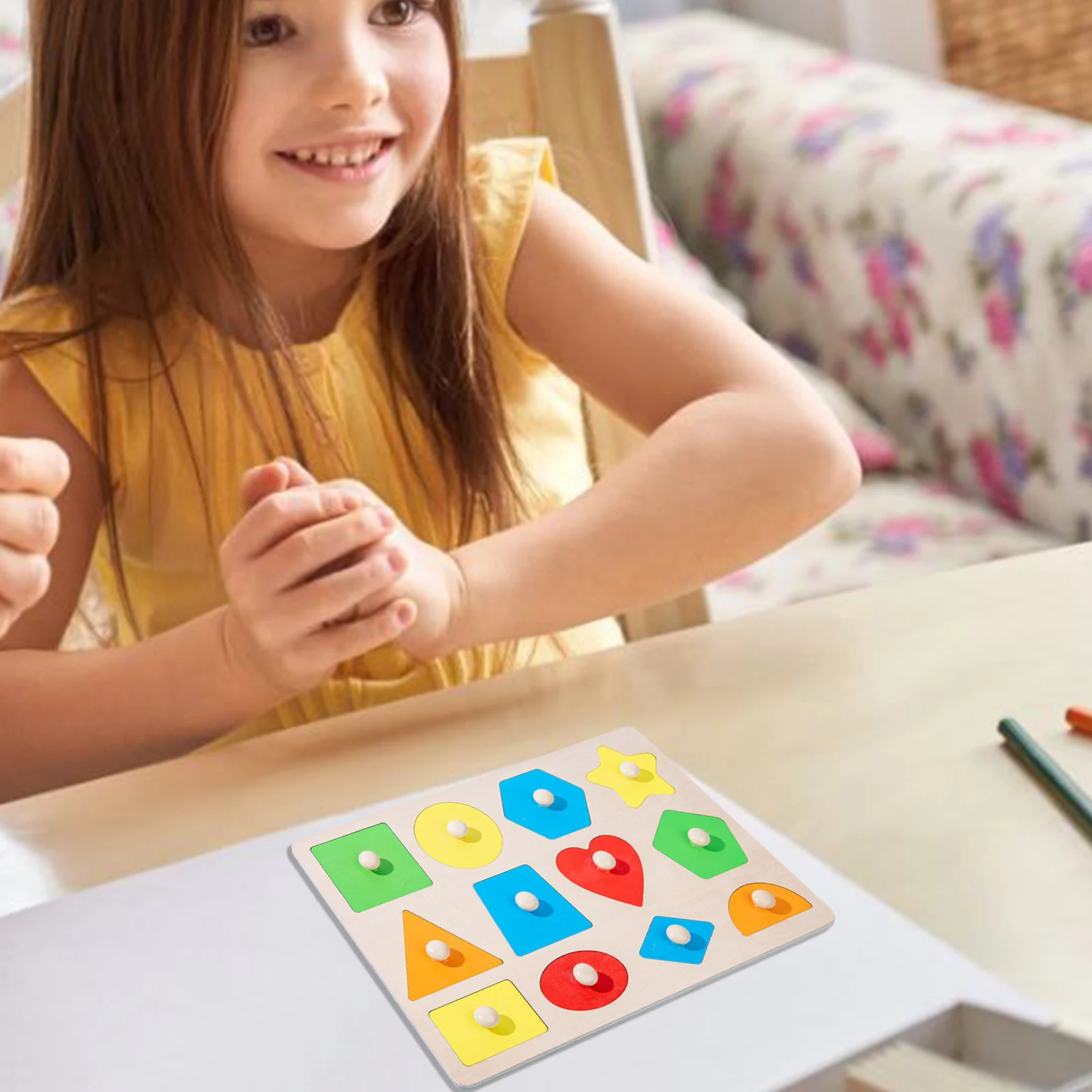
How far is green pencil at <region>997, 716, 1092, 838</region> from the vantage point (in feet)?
1.76

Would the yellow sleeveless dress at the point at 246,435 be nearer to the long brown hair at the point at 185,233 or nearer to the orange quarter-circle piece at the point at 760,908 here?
the long brown hair at the point at 185,233

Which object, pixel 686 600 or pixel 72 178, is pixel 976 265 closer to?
pixel 686 600

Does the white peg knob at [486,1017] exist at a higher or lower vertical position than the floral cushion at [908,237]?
higher

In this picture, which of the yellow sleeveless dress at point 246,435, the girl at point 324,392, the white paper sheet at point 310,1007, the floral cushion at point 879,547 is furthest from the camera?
the floral cushion at point 879,547

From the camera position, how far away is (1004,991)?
1.47 feet

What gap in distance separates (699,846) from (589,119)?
518mm

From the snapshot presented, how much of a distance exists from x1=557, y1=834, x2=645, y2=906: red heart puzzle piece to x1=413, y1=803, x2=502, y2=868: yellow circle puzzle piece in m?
0.02

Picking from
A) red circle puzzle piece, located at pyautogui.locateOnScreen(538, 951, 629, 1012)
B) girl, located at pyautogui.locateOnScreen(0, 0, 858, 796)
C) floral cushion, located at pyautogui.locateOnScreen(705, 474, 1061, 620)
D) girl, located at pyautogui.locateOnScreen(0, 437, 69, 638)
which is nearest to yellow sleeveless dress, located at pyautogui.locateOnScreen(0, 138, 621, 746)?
girl, located at pyautogui.locateOnScreen(0, 0, 858, 796)

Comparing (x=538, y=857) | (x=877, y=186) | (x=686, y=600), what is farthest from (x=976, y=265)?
(x=538, y=857)

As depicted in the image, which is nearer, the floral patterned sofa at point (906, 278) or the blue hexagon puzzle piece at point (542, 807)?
the blue hexagon puzzle piece at point (542, 807)

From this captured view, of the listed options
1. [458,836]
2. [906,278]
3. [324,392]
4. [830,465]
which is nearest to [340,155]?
[324,392]

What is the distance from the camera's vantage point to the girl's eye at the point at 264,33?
739 mm

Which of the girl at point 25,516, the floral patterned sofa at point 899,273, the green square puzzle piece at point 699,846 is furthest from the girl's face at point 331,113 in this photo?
the floral patterned sofa at point 899,273

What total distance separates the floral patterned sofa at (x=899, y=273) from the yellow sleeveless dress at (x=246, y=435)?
0.60 meters
